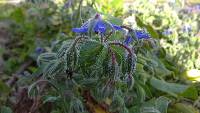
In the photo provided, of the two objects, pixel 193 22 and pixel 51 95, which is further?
pixel 193 22

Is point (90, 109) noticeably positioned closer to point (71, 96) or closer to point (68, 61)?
point (71, 96)

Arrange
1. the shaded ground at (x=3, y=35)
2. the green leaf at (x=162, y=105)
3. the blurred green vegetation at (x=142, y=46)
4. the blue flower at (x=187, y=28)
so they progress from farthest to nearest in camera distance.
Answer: the shaded ground at (x=3, y=35), the blue flower at (x=187, y=28), the blurred green vegetation at (x=142, y=46), the green leaf at (x=162, y=105)

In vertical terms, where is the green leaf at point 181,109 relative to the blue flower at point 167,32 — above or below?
below

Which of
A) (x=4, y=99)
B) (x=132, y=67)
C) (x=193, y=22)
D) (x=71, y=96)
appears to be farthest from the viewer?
(x=193, y=22)

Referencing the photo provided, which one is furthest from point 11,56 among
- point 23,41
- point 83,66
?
point 83,66

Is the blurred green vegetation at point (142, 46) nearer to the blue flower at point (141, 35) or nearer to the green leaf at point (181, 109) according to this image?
the green leaf at point (181, 109)

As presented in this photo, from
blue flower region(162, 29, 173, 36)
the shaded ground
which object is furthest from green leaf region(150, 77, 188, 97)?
the shaded ground

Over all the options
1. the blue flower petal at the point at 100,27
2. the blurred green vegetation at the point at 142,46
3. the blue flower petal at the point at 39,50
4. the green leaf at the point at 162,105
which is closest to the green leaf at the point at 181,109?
the blurred green vegetation at the point at 142,46

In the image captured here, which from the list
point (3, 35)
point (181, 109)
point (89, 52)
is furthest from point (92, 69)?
point (3, 35)
